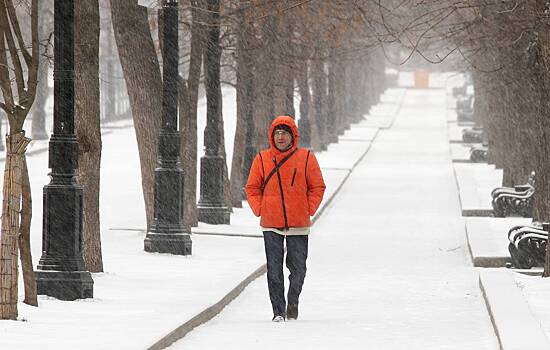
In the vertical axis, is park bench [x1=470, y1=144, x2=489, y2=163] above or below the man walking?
below

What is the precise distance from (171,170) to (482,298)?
533 cm

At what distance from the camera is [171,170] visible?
20406 millimetres

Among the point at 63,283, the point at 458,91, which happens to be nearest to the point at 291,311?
the point at 63,283

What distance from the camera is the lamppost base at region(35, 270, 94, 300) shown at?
1429 cm

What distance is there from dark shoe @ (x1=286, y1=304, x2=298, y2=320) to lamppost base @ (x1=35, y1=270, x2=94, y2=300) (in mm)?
1879

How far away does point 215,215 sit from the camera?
26.2m

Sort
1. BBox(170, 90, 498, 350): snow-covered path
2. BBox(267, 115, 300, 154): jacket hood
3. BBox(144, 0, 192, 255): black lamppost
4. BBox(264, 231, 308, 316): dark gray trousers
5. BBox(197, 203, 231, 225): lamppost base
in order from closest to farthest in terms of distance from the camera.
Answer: BBox(170, 90, 498, 350): snow-covered path
BBox(267, 115, 300, 154): jacket hood
BBox(264, 231, 308, 316): dark gray trousers
BBox(144, 0, 192, 255): black lamppost
BBox(197, 203, 231, 225): lamppost base

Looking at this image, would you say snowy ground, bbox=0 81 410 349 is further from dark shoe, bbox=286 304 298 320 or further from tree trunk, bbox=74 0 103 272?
dark shoe, bbox=286 304 298 320

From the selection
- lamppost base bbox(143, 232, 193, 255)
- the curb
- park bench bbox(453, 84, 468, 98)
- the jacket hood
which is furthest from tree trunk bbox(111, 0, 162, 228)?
park bench bbox(453, 84, 468, 98)

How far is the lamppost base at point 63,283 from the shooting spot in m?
14.3

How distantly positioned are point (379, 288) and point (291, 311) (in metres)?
3.96

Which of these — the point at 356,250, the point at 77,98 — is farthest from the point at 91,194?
the point at 356,250

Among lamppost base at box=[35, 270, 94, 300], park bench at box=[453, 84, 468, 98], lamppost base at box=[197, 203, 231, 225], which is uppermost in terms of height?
park bench at box=[453, 84, 468, 98]

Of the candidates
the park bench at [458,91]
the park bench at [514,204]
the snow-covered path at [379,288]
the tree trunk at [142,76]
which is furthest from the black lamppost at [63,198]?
the park bench at [458,91]
